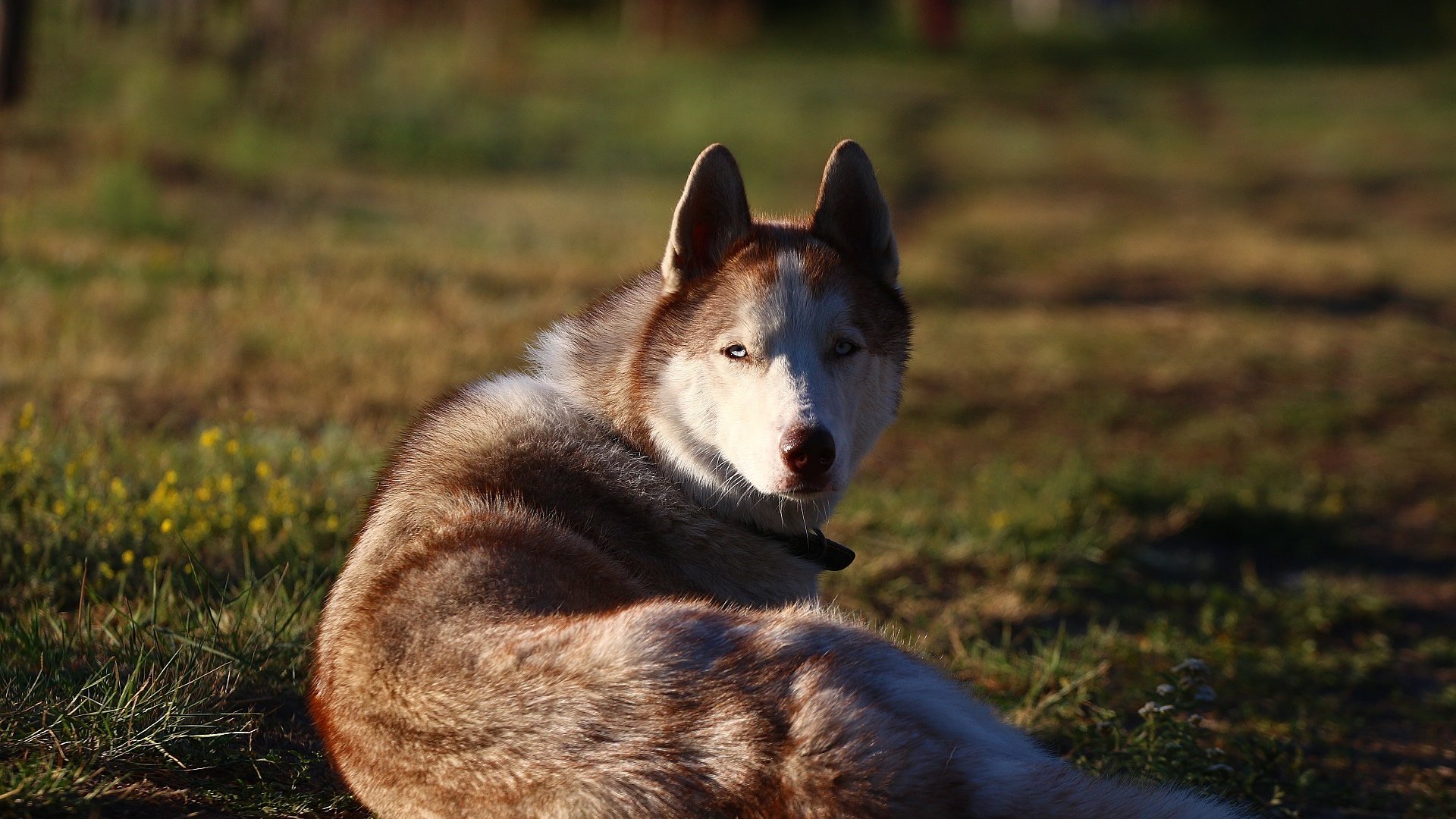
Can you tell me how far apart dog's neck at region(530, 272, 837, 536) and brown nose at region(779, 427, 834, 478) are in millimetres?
286

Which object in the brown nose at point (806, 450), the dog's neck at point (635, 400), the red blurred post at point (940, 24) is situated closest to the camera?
the brown nose at point (806, 450)

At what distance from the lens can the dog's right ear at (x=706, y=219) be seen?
358cm

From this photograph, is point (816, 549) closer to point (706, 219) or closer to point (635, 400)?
point (635, 400)

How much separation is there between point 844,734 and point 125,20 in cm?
1296

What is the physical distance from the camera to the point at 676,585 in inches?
133

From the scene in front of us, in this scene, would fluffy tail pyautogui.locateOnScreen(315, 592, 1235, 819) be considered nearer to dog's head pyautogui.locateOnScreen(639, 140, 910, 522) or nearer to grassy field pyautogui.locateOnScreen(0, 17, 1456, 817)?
grassy field pyautogui.locateOnScreen(0, 17, 1456, 817)

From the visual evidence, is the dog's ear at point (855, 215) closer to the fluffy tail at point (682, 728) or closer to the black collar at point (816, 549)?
the black collar at point (816, 549)

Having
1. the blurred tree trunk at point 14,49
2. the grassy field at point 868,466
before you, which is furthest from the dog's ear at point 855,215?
the blurred tree trunk at point 14,49

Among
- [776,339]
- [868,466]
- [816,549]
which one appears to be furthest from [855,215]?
[868,466]

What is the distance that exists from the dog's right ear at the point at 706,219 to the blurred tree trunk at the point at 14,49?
908 centimetres

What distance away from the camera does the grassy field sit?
3.59m

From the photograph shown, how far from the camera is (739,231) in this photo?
3.65 metres

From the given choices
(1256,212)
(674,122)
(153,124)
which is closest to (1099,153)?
(1256,212)

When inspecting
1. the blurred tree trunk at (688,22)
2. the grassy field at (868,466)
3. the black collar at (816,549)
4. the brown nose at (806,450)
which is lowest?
the grassy field at (868,466)
